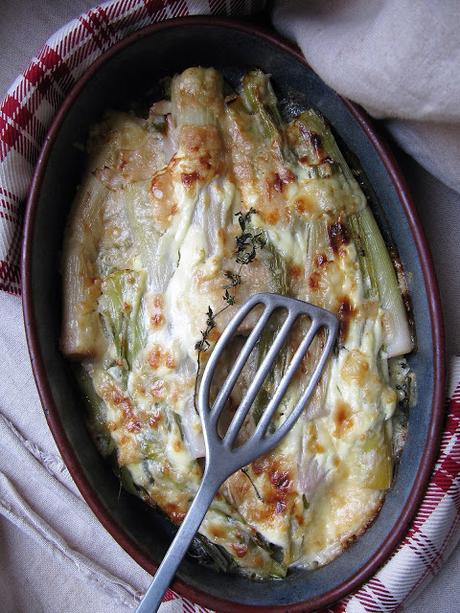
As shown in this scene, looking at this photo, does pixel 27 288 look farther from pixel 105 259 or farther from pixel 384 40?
pixel 384 40

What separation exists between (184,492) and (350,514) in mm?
614

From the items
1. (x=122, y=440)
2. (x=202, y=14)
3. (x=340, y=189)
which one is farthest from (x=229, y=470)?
(x=202, y=14)

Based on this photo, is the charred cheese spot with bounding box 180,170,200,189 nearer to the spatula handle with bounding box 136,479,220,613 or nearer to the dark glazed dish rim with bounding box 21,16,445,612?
the dark glazed dish rim with bounding box 21,16,445,612

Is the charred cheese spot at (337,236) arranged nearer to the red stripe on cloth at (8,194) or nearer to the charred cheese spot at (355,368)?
the charred cheese spot at (355,368)

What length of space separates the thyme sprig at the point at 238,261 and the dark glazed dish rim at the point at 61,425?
50 centimetres

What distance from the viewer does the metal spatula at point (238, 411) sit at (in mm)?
2459

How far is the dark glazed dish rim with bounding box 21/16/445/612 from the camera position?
2.50m

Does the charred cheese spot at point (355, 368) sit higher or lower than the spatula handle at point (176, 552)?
higher

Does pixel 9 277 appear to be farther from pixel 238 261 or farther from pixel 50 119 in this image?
pixel 238 261

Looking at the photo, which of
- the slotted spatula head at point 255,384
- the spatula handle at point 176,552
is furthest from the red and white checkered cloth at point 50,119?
the spatula handle at point 176,552

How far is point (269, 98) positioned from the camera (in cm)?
Answer: 276

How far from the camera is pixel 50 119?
2.67m

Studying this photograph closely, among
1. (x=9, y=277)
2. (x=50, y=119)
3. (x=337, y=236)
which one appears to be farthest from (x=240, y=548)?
(x=50, y=119)

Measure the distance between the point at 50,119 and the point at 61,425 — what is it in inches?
44.0
